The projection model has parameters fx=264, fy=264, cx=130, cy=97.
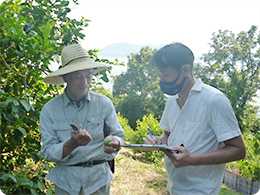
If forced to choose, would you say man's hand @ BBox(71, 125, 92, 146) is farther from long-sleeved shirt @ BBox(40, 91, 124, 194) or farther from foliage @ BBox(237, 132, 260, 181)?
foliage @ BBox(237, 132, 260, 181)

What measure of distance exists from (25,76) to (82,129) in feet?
2.50

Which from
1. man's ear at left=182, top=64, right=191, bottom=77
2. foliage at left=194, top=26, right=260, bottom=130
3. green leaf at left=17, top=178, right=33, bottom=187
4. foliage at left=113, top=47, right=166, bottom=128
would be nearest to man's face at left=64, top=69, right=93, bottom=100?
man's ear at left=182, top=64, right=191, bottom=77

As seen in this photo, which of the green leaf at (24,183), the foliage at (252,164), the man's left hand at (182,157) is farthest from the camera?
the foliage at (252,164)

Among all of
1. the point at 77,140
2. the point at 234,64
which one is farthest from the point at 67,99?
the point at 234,64

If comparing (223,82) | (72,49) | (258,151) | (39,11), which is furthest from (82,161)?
(223,82)

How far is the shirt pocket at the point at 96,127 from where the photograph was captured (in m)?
1.78

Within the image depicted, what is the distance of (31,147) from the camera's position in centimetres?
254

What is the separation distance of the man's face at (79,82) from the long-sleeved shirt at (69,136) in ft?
0.20

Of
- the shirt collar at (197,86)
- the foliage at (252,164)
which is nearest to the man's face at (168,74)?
the shirt collar at (197,86)

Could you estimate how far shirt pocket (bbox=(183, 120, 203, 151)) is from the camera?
1.53m

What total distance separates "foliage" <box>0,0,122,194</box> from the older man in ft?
0.91

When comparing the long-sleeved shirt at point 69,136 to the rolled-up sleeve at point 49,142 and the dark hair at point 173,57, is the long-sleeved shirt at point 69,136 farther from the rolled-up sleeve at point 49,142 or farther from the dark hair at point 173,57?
the dark hair at point 173,57

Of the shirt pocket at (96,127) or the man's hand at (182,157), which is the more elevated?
the shirt pocket at (96,127)

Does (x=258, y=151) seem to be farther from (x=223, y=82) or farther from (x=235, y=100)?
(x=223, y=82)
